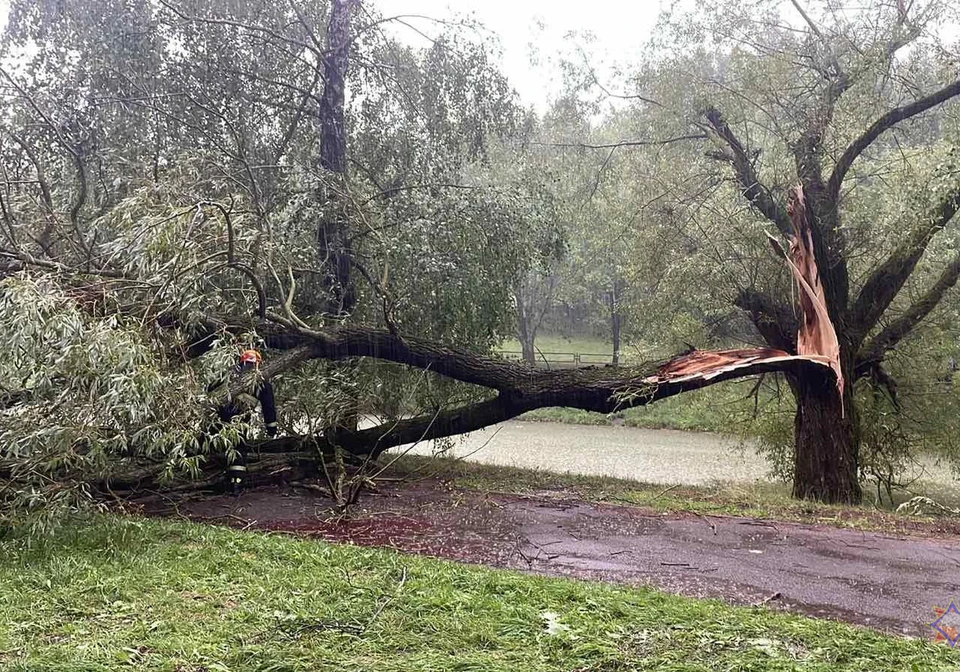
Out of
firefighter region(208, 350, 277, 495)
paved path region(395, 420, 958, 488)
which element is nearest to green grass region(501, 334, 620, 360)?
paved path region(395, 420, 958, 488)

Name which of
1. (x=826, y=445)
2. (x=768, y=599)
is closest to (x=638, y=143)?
(x=826, y=445)

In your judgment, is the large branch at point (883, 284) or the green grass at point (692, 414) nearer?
the large branch at point (883, 284)

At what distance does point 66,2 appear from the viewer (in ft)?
28.5

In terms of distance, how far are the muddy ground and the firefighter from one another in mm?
244

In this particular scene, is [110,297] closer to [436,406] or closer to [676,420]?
[436,406]

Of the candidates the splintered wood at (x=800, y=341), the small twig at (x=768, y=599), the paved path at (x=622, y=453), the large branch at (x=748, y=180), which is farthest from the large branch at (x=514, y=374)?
the small twig at (x=768, y=599)

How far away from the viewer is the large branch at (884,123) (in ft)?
29.0

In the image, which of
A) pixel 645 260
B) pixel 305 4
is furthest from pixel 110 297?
pixel 645 260

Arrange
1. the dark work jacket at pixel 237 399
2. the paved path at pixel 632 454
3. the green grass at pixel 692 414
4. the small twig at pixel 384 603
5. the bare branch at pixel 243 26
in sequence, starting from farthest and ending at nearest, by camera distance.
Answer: the paved path at pixel 632 454
the green grass at pixel 692 414
the bare branch at pixel 243 26
the dark work jacket at pixel 237 399
the small twig at pixel 384 603

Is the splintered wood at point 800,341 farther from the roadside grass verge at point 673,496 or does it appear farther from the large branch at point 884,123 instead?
the roadside grass verge at point 673,496

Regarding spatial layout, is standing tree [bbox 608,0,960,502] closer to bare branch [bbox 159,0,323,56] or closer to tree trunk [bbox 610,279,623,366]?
bare branch [bbox 159,0,323,56]

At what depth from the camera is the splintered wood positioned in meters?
8.47

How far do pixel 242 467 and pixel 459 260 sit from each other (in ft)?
11.3

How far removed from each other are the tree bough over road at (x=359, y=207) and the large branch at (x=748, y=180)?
1.1 inches
